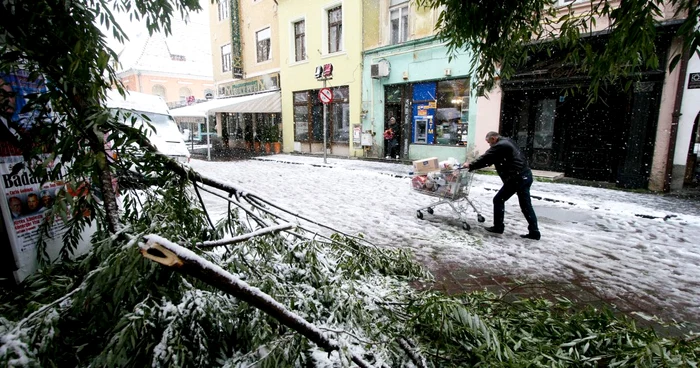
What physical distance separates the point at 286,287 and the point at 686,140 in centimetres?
1101

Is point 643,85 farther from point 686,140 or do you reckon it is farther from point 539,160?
point 539,160

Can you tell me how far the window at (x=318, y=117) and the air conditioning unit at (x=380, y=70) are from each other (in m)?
2.13

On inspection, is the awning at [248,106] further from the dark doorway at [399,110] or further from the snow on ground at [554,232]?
the snow on ground at [554,232]

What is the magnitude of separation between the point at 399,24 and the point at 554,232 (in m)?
12.3

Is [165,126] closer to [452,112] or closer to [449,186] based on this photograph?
[449,186]

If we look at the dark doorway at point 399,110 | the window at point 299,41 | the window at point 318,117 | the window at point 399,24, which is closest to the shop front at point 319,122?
the window at point 318,117

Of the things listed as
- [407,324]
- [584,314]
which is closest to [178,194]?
[407,324]

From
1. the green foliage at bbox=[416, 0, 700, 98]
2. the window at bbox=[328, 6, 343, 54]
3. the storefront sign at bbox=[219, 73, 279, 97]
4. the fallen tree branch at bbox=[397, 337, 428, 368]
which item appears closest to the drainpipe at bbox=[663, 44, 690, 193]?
the green foliage at bbox=[416, 0, 700, 98]

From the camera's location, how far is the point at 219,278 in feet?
4.99

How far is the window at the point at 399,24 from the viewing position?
1497 centimetres

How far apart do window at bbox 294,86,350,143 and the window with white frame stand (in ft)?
11.3

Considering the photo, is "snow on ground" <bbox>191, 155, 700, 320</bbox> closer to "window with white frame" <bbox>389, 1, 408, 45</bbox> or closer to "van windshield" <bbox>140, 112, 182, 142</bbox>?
"van windshield" <bbox>140, 112, 182, 142</bbox>

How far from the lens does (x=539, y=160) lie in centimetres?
1157

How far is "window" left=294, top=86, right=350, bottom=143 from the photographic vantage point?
58.6ft
